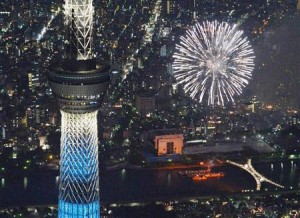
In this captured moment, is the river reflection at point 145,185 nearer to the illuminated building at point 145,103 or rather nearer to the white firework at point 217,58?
the white firework at point 217,58

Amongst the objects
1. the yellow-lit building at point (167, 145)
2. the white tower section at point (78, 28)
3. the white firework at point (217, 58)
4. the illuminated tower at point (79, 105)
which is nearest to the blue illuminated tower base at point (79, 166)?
the illuminated tower at point (79, 105)

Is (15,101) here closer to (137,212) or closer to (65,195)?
(137,212)

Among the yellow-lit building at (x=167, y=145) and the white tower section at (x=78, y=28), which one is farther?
the yellow-lit building at (x=167, y=145)

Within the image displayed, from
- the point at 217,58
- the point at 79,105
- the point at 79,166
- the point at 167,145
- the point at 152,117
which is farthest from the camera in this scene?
the point at 152,117

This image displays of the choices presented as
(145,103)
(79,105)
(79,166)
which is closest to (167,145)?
(145,103)

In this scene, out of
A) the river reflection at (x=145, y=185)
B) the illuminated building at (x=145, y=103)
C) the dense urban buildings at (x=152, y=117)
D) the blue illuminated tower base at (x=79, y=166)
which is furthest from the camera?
the illuminated building at (x=145, y=103)

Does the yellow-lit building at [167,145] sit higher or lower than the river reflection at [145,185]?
higher

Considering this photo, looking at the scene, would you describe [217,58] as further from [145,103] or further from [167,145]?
[145,103]

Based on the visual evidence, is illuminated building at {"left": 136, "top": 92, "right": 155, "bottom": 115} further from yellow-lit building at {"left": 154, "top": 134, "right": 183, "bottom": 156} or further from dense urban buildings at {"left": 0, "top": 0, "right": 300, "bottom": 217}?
yellow-lit building at {"left": 154, "top": 134, "right": 183, "bottom": 156}
